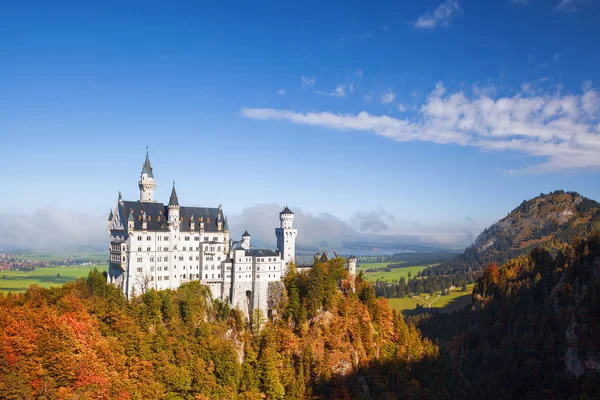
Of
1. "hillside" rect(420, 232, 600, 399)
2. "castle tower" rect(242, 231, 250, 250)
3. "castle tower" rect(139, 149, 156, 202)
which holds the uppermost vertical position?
"castle tower" rect(139, 149, 156, 202)

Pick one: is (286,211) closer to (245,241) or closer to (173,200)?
(245,241)

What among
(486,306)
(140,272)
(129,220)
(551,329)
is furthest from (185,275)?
(486,306)

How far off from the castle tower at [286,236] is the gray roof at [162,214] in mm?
14011

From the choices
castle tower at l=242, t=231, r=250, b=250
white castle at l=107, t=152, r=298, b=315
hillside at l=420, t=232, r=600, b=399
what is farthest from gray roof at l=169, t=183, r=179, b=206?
hillside at l=420, t=232, r=600, b=399

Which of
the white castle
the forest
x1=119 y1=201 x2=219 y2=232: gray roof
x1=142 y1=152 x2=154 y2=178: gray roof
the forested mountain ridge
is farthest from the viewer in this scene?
x1=142 y1=152 x2=154 y2=178: gray roof

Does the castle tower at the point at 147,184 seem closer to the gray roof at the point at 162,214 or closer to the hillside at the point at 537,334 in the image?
the gray roof at the point at 162,214

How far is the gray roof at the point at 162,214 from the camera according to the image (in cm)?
9157

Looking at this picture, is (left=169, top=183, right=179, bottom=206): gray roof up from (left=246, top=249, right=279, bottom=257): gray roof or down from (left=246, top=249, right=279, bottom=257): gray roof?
up

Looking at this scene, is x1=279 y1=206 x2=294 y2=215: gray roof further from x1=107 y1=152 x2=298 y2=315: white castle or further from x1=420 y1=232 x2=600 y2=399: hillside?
x1=420 y1=232 x2=600 y2=399: hillside

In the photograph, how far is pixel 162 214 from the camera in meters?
95.6

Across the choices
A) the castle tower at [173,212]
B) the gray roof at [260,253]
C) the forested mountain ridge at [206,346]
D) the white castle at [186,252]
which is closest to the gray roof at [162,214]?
the white castle at [186,252]

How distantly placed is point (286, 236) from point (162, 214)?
26010 mm

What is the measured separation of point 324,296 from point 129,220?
4141 centimetres

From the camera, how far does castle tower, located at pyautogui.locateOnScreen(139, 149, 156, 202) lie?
98.5m
